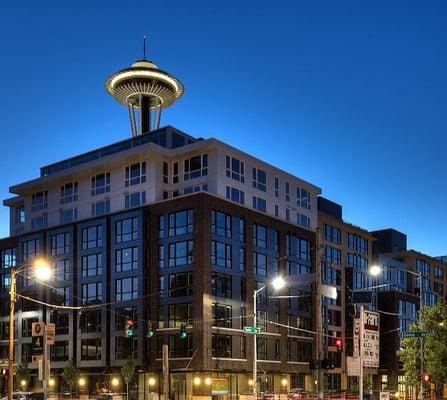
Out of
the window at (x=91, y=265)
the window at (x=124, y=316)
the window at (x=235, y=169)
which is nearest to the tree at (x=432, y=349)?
the window at (x=235, y=169)

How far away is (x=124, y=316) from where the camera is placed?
80875 millimetres

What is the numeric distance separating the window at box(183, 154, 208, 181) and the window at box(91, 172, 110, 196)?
10.5 meters

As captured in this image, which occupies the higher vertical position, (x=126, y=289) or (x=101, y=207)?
(x=101, y=207)

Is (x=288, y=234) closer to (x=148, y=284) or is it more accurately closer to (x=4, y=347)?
(x=148, y=284)

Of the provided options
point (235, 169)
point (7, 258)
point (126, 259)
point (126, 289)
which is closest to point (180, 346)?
point (126, 289)

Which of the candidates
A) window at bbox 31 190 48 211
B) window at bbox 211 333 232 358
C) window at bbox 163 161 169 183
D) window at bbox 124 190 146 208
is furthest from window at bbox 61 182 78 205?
window at bbox 211 333 232 358

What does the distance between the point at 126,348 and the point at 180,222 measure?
605 inches

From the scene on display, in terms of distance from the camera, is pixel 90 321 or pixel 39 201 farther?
pixel 39 201

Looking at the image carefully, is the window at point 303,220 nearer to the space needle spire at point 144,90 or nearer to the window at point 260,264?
the window at point 260,264

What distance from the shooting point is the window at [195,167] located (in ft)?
267

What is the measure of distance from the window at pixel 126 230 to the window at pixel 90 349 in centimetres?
1218

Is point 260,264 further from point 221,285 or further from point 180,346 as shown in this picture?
point 180,346

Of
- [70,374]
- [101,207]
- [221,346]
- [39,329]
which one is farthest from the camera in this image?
[101,207]

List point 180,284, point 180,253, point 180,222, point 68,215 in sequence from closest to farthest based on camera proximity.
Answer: point 180,284
point 180,253
point 180,222
point 68,215
